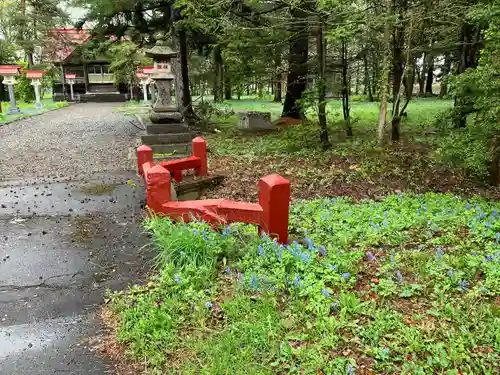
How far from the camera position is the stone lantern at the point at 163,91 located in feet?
33.4

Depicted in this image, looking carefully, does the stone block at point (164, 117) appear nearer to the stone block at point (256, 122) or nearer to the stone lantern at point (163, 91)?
the stone lantern at point (163, 91)

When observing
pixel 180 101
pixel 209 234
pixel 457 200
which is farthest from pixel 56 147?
pixel 457 200

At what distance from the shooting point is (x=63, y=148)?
39.6 ft

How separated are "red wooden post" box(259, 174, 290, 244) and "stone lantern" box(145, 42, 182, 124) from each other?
289 inches

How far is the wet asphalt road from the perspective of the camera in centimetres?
262

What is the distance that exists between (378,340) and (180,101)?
13.0m

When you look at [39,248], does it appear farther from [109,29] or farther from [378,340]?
[109,29]

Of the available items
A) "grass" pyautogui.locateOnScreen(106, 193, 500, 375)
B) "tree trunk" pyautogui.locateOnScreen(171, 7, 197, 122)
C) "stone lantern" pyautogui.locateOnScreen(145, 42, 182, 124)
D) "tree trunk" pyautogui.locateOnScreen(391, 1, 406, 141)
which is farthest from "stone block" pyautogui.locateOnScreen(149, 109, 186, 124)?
"grass" pyautogui.locateOnScreen(106, 193, 500, 375)

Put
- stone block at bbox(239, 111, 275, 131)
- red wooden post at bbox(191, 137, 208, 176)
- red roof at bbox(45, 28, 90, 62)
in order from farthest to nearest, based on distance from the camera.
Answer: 1. red roof at bbox(45, 28, 90, 62)
2. stone block at bbox(239, 111, 275, 131)
3. red wooden post at bbox(191, 137, 208, 176)

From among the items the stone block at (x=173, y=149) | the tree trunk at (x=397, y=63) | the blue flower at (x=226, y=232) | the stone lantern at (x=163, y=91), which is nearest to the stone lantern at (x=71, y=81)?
the stone lantern at (x=163, y=91)

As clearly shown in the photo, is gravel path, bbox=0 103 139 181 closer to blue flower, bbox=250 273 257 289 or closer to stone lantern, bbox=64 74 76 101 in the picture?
blue flower, bbox=250 273 257 289

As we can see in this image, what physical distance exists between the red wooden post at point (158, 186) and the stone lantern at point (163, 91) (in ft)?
20.7

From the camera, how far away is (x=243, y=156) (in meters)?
10.1

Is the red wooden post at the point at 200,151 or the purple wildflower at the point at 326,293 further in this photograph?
the red wooden post at the point at 200,151
